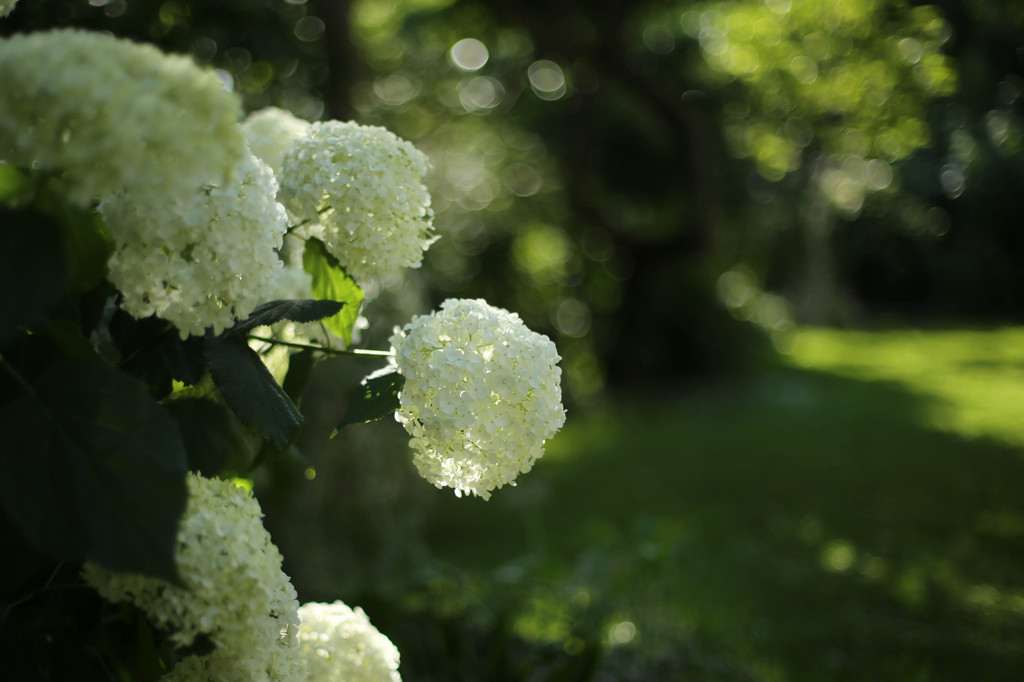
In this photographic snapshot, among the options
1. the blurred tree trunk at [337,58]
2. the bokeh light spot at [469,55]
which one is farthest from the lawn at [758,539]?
the bokeh light spot at [469,55]

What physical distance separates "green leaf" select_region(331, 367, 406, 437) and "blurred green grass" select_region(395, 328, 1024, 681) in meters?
1.79

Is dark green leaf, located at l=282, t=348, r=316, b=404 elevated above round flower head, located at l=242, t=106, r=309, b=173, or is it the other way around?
round flower head, located at l=242, t=106, r=309, b=173

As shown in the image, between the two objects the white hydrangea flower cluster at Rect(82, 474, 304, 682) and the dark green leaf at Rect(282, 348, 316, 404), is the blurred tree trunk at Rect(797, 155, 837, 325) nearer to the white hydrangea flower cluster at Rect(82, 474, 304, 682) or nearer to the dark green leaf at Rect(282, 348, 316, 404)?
the dark green leaf at Rect(282, 348, 316, 404)

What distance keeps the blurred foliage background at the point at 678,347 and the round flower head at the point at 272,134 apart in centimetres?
45

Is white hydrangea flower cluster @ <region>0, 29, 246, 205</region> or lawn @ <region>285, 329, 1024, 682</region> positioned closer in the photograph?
white hydrangea flower cluster @ <region>0, 29, 246, 205</region>

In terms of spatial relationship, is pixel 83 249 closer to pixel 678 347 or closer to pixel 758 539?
pixel 758 539

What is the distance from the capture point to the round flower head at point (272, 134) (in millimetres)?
1156

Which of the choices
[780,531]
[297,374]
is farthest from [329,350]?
[780,531]

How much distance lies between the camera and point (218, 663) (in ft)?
2.67

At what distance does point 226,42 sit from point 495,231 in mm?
6886

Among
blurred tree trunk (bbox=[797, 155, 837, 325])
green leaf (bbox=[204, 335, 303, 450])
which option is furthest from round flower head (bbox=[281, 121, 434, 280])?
blurred tree trunk (bbox=[797, 155, 837, 325])

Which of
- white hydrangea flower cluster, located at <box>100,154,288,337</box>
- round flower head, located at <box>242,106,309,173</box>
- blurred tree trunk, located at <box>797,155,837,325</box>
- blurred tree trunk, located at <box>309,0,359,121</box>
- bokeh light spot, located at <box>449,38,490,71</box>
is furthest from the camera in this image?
blurred tree trunk, located at <box>797,155,837,325</box>

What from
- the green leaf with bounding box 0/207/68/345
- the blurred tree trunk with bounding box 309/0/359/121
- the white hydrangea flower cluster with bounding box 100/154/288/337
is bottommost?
the blurred tree trunk with bounding box 309/0/359/121

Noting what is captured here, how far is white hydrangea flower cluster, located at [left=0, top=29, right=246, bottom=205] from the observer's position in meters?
0.58
